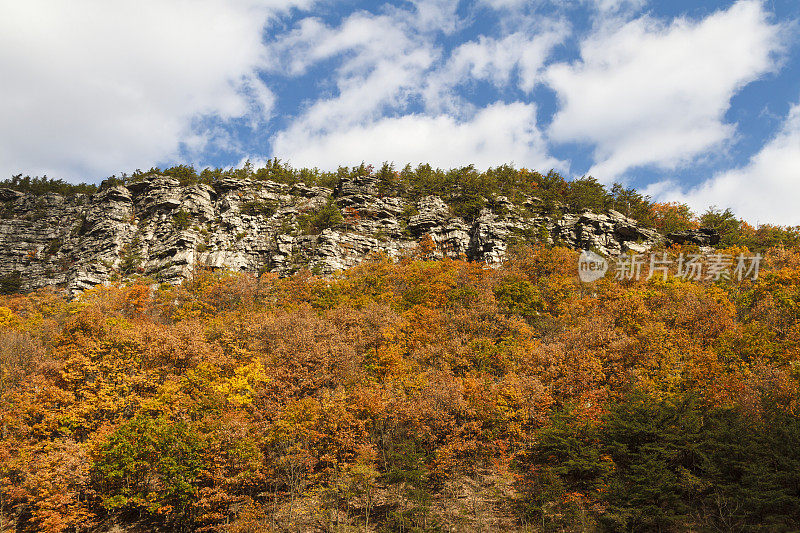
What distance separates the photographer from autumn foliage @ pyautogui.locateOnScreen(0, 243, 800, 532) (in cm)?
2228

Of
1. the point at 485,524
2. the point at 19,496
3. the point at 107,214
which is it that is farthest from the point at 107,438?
the point at 107,214

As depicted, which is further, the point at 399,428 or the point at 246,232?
the point at 246,232

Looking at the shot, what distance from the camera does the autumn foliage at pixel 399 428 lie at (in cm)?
2228

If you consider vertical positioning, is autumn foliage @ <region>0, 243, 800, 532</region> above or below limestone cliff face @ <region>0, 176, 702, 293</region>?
below

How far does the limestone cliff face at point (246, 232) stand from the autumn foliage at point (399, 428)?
4170 cm

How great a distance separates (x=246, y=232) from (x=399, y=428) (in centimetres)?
6697

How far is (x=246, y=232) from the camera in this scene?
276 ft

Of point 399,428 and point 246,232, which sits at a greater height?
point 246,232

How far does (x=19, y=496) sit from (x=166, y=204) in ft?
258

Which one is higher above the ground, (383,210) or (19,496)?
(383,210)

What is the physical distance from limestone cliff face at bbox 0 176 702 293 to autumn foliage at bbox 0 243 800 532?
41.7 metres

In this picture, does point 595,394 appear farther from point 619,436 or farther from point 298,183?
point 298,183

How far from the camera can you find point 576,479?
2664 centimetres

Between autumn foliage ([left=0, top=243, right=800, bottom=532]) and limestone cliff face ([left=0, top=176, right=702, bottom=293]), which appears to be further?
limestone cliff face ([left=0, top=176, right=702, bottom=293])
